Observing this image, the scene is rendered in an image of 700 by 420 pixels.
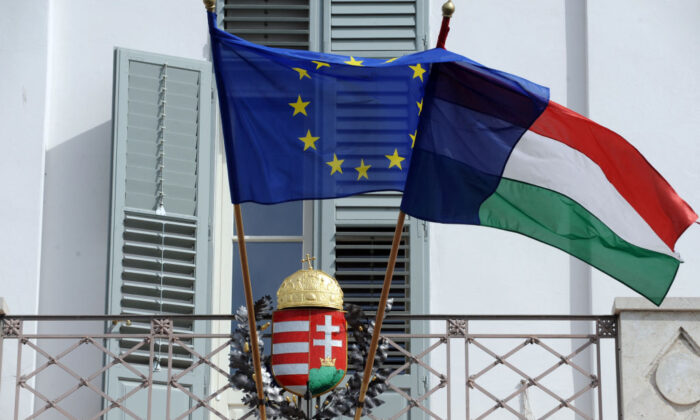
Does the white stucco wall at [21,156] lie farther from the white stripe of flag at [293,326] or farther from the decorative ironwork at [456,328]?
the decorative ironwork at [456,328]

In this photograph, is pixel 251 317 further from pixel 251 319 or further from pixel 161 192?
pixel 161 192

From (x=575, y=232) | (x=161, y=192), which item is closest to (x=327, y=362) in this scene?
(x=575, y=232)

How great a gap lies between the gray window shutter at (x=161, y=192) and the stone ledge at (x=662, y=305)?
290 cm

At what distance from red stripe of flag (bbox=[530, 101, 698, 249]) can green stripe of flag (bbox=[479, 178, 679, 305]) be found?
0.59ft

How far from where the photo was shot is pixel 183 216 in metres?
12.4

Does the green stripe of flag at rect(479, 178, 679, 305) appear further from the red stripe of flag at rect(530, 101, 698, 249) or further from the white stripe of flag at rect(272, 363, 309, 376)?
the white stripe of flag at rect(272, 363, 309, 376)

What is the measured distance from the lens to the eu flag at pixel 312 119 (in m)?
9.77

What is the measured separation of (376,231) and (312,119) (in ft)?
8.88

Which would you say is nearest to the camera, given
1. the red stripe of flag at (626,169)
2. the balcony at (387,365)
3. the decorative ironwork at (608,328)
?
the red stripe of flag at (626,169)

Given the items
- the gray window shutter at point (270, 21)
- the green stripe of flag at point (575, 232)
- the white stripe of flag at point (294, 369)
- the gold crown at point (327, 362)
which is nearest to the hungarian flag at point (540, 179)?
the green stripe of flag at point (575, 232)

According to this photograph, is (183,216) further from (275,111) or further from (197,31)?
(275,111)

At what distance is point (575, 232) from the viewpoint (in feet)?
32.4

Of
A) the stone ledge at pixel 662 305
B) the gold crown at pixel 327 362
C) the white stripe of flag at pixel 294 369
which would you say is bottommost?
the white stripe of flag at pixel 294 369

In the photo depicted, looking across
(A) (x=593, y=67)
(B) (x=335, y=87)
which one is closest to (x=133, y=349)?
(B) (x=335, y=87)
